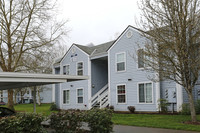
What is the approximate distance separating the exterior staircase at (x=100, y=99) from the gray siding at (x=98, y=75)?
712mm

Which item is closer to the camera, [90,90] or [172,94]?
[172,94]

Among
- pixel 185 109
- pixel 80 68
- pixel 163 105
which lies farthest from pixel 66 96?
pixel 185 109

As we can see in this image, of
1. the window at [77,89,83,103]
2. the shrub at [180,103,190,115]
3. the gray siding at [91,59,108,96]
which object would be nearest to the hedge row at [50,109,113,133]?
the shrub at [180,103,190,115]

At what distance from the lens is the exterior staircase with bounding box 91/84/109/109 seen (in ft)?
69.4

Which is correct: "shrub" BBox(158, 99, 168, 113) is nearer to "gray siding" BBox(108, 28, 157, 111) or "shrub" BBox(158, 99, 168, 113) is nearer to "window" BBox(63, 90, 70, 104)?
"gray siding" BBox(108, 28, 157, 111)

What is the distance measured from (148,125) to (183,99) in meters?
6.38

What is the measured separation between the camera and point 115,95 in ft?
66.5

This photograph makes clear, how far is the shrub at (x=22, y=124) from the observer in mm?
7270

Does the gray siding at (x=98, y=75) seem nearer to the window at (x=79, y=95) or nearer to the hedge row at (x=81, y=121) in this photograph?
the window at (x=79, y=95)

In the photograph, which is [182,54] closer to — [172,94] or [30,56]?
[172,94]

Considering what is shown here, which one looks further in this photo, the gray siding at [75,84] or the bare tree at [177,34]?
the gray siding at [75,84]

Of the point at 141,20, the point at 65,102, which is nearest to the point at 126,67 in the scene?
the point at 141,20

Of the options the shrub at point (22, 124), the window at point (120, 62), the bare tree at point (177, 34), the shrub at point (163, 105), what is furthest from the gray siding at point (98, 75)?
the shrub at point (22, 124)

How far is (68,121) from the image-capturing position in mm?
8812
